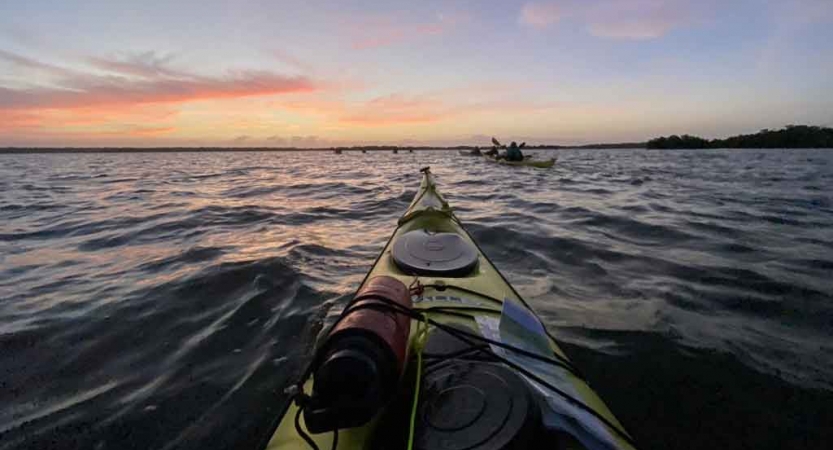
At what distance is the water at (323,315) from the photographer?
291 cm

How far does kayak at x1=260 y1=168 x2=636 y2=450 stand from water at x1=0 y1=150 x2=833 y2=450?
4.22 feet

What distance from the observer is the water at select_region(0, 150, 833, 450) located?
9.56ft

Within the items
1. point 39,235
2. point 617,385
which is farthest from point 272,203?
point 617,385

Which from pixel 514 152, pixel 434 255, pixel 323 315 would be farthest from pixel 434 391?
pixel 514 152

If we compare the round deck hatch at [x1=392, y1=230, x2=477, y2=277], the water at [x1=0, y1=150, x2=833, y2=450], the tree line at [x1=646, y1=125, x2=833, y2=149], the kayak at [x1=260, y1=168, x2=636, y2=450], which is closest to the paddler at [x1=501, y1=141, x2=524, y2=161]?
the water at [x1=0, y1=150, x2=833, y2=450]

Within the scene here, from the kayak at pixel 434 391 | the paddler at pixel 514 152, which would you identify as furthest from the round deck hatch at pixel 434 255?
the paddler at pixel 514 152

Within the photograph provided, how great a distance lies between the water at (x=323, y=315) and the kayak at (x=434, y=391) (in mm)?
1288

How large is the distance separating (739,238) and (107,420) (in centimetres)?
923

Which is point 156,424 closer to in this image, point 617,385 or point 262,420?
point 262,420

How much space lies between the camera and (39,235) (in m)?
8.36

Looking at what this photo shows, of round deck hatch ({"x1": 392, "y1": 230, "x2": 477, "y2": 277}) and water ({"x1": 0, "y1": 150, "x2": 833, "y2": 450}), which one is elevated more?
round deck hatch ({"x1": 392, "y1": 230, "x2": 477, "y2": 277})

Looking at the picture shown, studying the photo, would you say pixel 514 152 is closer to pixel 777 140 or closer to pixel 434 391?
pixel 434 391

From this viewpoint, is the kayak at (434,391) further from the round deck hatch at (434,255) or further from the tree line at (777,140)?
the tree line at (777,140)

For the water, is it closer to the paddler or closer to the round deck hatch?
the round deck hatch
